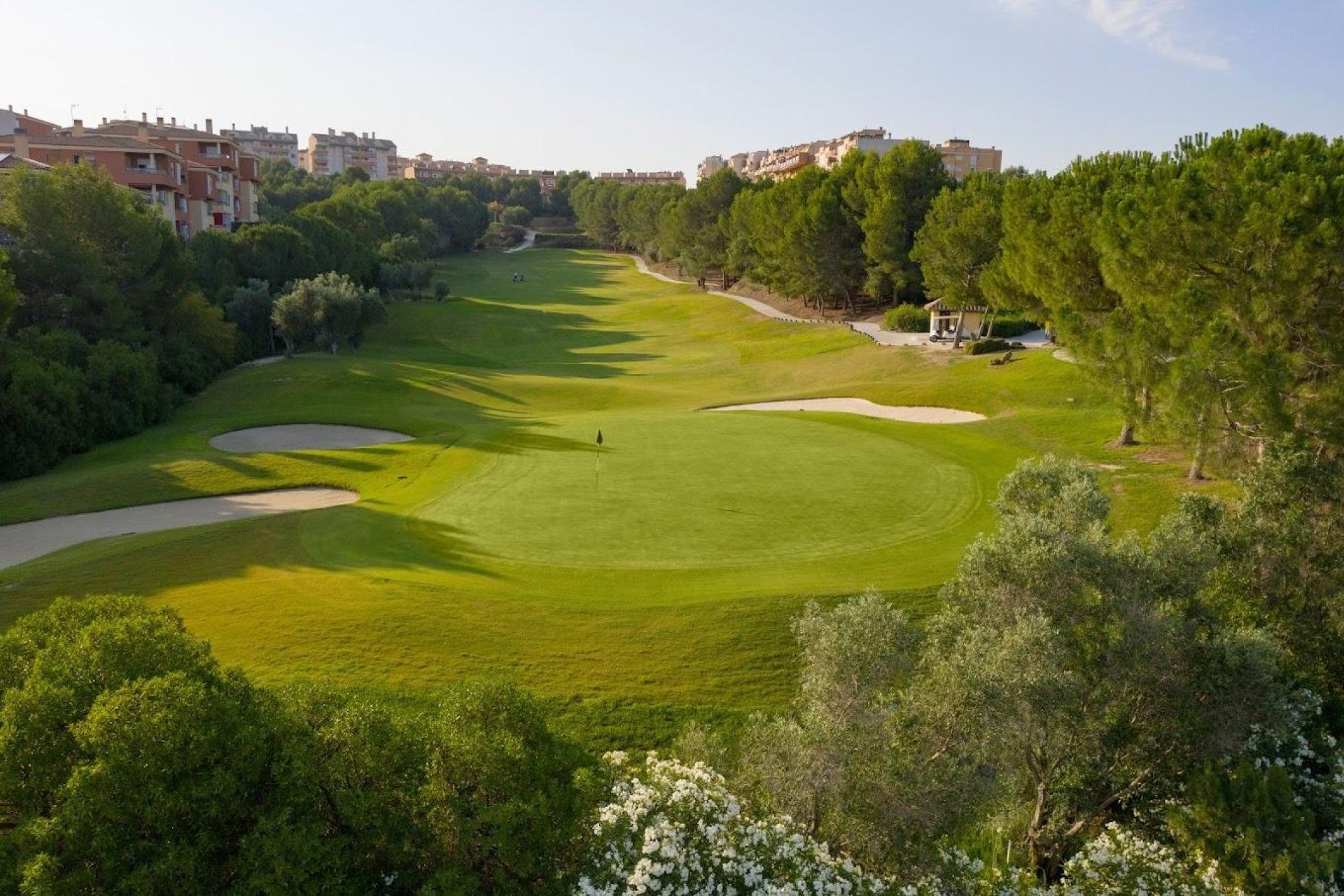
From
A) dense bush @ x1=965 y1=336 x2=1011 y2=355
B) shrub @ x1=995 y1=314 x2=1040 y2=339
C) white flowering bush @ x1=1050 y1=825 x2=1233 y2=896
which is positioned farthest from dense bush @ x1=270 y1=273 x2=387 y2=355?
white flowering bush @ x1=1050 y1=825 x2=1233 y2=896

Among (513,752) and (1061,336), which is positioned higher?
(1061,336)

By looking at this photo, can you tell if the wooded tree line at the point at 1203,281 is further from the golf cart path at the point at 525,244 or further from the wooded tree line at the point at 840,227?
the golf cart path at the point at 525,244

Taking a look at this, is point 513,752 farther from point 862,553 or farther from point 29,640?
point 862,553

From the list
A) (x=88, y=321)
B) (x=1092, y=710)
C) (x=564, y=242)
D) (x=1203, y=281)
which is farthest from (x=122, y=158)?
(x=564, y=242)

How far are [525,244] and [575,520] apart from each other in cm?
16815

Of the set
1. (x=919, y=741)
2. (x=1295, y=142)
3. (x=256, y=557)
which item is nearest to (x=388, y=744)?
(x=919, y=741)

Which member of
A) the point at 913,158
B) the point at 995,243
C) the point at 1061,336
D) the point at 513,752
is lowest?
the point at 513,752

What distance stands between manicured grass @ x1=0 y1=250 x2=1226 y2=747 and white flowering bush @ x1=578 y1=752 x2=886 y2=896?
5.13 meters

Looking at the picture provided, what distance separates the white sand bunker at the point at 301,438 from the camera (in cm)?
3959

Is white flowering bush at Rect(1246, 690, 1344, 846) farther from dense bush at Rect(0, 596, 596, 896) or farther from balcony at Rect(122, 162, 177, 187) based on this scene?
balcony at Rect(122, 162, 177, 187)

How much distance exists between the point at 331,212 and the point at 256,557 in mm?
81870

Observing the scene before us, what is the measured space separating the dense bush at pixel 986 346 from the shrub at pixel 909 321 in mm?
12301

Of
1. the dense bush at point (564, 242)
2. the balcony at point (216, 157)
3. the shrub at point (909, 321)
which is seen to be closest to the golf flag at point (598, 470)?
the shrub at point (909, 321)

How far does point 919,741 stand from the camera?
12344mm
